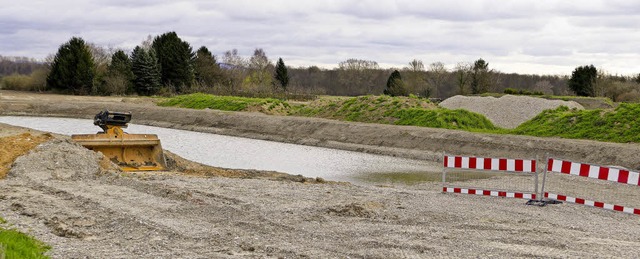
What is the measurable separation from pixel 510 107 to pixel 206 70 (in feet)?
153

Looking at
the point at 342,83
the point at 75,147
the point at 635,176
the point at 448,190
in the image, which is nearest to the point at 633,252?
the point at 635,176

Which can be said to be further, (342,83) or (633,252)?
(342,83)

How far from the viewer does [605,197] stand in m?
19.6

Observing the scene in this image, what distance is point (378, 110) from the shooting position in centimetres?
4556

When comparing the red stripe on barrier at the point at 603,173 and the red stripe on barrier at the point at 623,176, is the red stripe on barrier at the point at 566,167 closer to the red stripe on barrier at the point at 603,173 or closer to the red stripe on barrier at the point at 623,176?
the red stripe on barrier at the point at 603,173

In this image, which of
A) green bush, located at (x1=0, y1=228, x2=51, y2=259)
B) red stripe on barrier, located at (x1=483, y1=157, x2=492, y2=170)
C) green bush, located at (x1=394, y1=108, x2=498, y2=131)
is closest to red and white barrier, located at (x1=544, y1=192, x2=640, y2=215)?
red stripe on barrier, located at (x1=483, y1=157, x2=492, y2=170)

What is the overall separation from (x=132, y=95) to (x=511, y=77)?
66.7 metres

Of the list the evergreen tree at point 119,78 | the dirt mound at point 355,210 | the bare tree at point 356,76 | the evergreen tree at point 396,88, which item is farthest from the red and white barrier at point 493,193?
the bare tree at point 356,76

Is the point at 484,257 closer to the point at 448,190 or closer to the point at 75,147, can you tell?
the point at 448,190

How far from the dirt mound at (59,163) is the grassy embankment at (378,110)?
23.9 meters

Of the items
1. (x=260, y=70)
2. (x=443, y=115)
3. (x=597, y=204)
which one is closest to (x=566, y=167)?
(x=597, y=204)

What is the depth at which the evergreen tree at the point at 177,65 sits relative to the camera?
78.9m

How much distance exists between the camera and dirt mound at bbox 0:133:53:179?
18516 millimetres

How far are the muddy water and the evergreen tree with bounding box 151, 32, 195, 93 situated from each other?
123ft
